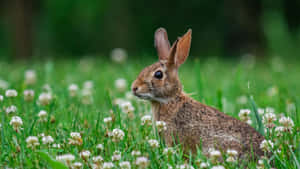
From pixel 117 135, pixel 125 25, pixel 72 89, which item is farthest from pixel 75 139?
pixel 125 25

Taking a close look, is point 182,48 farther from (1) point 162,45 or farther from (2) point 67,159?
(2) point 67,159

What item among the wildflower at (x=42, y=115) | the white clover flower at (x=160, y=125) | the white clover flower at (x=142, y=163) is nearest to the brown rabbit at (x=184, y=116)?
the white clover flower at (x=160, y=125)

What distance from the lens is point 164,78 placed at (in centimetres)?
435

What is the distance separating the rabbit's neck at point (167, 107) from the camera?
427 cm

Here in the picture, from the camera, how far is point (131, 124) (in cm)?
463

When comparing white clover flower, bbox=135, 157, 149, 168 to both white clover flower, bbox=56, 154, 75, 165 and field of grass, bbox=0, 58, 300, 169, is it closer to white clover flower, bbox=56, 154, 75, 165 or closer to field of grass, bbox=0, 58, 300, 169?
field of grass, bbox=0, 58, 300, 169

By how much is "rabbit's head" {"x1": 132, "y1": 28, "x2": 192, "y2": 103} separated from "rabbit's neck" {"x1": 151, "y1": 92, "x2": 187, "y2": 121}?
0.04 meters

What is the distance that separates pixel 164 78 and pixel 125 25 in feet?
59.4

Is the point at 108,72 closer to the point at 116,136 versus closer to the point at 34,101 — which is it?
the point at 34,101

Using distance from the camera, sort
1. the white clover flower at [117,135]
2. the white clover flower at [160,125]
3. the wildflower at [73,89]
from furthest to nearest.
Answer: the wildflower at [73,89], the white clover flower at [160,125], the white clover flower at [117,135]

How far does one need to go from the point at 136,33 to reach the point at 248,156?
19045mm

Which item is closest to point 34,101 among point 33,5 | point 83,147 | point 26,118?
point 26,118

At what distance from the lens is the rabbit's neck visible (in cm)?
427

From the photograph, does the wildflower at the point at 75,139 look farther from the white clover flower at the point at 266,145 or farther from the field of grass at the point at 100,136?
the white clover flower at the point at 266,145
